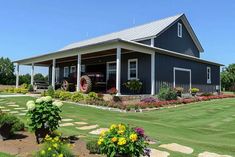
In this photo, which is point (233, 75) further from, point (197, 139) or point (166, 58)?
point (197, 139)

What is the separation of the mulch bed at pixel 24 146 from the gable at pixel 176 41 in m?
18.0

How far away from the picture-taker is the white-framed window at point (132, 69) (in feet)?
73.7

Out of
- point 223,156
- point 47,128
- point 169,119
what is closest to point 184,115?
point 169,119

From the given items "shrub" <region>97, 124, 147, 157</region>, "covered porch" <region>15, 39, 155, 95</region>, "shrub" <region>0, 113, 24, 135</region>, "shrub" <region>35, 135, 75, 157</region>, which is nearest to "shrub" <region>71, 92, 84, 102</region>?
"covered porch" <region>15, 39, 155, 95</region>

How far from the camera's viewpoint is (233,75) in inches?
2090

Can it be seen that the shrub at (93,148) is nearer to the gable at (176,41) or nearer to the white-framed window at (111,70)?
the white-framed window at (111,70)

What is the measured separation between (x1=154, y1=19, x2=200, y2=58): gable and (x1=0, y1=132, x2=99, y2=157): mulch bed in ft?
59.0

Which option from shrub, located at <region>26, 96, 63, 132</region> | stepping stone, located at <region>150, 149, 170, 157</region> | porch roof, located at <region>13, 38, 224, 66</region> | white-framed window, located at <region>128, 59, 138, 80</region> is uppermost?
porch roof, located at <region>13, 38, 224, 66</region>

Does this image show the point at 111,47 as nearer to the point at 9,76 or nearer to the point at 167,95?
the point at 167,95

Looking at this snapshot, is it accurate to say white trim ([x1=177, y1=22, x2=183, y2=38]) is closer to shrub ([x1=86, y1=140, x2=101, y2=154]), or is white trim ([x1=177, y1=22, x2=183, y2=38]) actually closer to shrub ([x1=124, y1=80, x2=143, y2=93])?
shrub ([x1=124, y1=80, x2=143, y2=93])

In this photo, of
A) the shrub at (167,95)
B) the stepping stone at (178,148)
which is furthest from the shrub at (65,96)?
the stepping stone at (178,148)

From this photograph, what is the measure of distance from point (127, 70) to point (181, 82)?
4.53 m

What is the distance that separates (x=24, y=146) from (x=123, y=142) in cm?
287

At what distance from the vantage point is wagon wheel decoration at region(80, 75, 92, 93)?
20.7 meters
